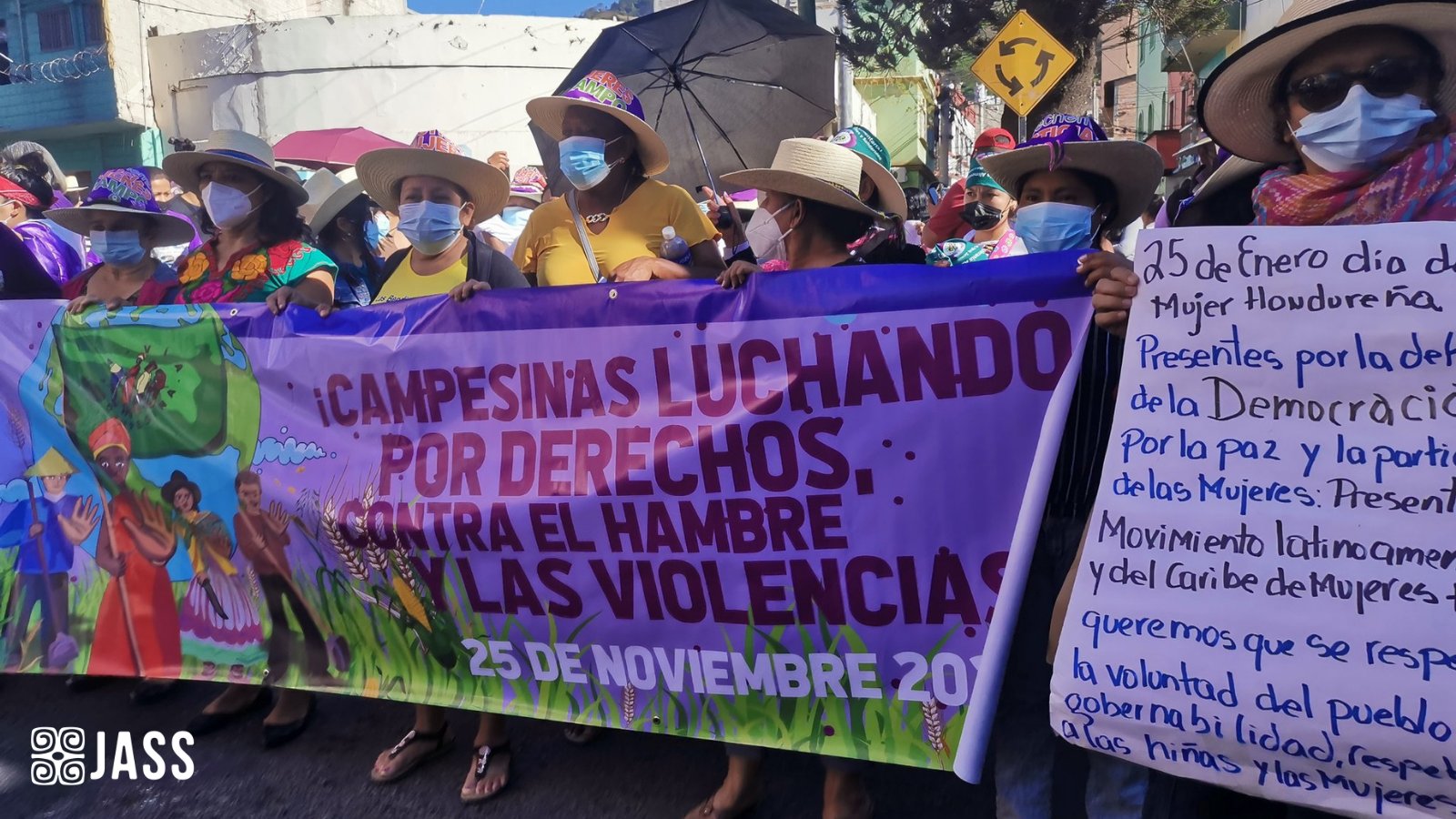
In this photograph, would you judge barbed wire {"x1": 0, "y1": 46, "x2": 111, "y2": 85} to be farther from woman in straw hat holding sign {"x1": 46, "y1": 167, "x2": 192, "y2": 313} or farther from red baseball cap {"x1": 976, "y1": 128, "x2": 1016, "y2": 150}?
red baseball cap {"x1": 976, "y1": 128, "x2": 1016, "y2": 150}

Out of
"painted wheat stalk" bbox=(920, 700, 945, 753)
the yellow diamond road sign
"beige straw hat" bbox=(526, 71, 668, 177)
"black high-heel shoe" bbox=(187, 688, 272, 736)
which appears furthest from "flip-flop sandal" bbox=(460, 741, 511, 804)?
the yellow diamond road sign

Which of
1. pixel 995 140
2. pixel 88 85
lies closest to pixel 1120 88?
pixel 88 85

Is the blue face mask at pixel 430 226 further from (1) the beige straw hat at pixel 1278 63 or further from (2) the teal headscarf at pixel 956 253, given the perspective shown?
(1) the beige straw hat at pixel 1278 63

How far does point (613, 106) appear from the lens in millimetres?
3625

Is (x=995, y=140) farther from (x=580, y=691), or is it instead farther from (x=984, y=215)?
(x=580, y=691)

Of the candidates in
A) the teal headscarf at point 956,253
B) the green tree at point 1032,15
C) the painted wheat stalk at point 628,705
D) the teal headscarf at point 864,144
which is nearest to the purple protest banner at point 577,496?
the painted wheat stalk at point 628,705

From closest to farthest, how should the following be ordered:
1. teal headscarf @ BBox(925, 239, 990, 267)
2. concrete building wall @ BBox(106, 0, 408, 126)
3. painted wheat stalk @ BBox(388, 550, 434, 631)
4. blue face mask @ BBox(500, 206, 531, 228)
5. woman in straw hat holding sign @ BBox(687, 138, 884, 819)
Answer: woman in straw hat holding sign @ BBox(687, 138, 884, 819) → painted wheat stalk @ BBox(388, 550, 434, 631) → teal headscarf @ BBox(925, 239, 990, 267) → blue face mask @ BBox(500, 206, 531, 228) → concrete building wall @ BBox(106, 0, 408, 126)

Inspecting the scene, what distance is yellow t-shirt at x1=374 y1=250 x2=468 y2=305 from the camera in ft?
11.8

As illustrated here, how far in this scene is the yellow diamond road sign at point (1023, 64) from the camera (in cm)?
707

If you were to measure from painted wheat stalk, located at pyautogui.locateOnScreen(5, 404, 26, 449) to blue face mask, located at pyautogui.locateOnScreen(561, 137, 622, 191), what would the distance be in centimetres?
219

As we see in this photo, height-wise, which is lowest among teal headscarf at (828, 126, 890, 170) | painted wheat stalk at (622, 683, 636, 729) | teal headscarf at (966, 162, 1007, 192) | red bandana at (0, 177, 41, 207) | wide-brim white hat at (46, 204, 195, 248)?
painted wheat stalk at (622, 683, 636, 729)

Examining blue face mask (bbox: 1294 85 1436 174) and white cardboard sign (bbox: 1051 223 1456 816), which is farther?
blue face mask (bbox: 1294 85 1436 174)

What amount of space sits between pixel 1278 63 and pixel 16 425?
418cm

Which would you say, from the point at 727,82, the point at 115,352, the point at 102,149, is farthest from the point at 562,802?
the point at 102,149
